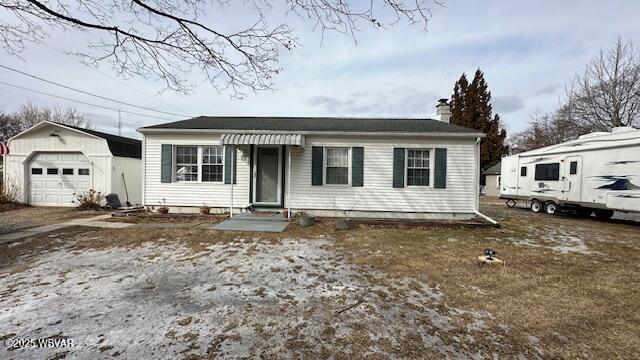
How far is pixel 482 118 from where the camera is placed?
29.2m

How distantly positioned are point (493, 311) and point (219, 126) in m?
9.62

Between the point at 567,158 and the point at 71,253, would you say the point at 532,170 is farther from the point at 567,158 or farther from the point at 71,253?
the point at 71,253

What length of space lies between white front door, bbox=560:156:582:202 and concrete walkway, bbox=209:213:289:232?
445 inches

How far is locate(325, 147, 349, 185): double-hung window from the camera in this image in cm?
1012

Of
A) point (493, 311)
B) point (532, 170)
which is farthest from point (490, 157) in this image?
point (493, 311)

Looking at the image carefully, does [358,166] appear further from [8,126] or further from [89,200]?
[8,126]

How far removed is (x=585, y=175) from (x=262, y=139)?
1203 cm

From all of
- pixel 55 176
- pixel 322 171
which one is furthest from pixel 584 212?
pixel 55 176

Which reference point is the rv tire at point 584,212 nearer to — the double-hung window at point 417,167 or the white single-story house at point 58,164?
the double-hung window at point 417,167

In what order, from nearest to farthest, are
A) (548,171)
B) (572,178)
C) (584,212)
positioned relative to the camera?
(572,178) < (584,212) < (548,171)

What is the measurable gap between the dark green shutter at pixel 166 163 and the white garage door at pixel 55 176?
5.73 meters

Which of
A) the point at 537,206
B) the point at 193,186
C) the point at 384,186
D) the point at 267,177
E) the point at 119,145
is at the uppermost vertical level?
the point at 119,145

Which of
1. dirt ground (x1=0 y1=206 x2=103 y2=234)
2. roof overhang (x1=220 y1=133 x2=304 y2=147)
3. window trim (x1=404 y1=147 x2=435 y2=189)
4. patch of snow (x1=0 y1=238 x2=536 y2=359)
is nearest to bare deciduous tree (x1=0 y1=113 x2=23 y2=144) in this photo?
dirt ground (x1=0 y1=206 x2=103 y2=234)

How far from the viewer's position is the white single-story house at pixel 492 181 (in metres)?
26.5
